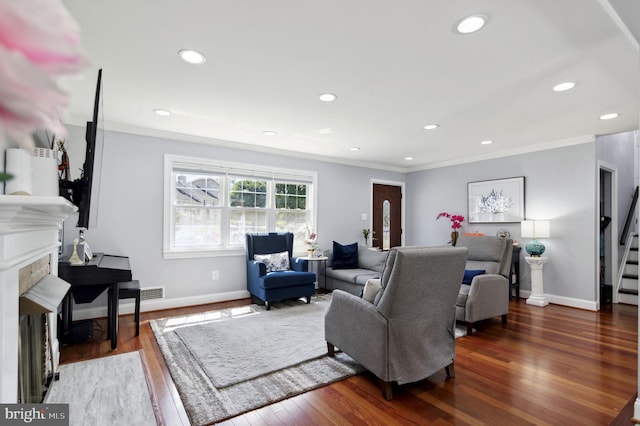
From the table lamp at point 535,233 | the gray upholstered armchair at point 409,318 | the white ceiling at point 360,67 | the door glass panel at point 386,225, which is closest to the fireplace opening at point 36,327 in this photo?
the white ceiling at point 360,67

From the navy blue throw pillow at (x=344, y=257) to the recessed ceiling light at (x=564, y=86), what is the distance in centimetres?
352

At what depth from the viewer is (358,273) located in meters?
5.02

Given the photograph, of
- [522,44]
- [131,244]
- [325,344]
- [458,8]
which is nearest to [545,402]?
[325,344]

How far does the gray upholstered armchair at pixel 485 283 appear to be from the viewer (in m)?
3.51

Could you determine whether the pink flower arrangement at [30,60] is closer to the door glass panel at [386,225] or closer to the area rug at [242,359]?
the area rug at [242,359]

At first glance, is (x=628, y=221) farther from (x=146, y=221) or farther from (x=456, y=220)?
(x=146, y=221)

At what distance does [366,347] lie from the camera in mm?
2355

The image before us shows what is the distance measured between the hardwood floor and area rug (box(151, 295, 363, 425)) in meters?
0.09

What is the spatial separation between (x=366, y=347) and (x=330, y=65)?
211cm

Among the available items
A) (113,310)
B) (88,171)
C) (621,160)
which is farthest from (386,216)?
(88,171)

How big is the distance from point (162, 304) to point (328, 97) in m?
3.34

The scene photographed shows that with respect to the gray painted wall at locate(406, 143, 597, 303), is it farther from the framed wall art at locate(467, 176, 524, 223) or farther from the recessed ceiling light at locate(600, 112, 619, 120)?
the recessed ceiling light at locate(600, 112, 619, 120)

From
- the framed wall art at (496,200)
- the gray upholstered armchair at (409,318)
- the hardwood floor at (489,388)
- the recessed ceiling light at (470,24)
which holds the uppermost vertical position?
the recessed ceiling light at (470,24)

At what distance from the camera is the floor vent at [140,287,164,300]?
4195 mm
